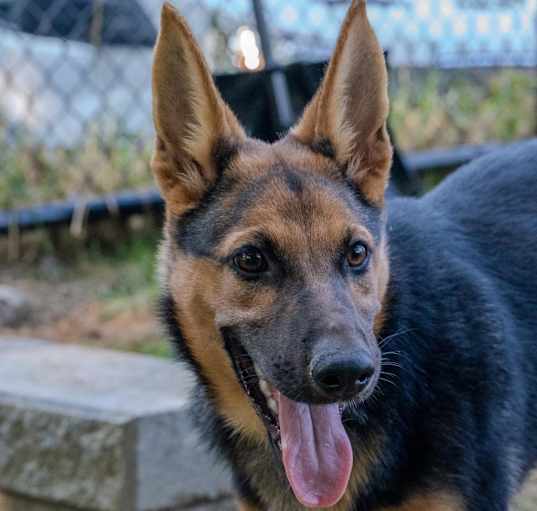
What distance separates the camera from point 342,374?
268 cm

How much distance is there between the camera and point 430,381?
126 inches

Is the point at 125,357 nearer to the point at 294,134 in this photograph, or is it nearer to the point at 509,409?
the point at 294,134

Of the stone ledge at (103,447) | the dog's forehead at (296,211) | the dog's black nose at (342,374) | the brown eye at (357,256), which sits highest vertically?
the dog's forehead at (296,211)

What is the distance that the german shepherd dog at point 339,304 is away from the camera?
300 centimetres

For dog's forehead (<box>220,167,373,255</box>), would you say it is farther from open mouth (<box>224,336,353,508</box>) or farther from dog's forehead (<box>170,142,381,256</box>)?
open mouth (<box>224,336,353,508</box>)

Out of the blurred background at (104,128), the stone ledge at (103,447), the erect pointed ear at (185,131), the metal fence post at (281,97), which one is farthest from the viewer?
the blurred background at (104,128)

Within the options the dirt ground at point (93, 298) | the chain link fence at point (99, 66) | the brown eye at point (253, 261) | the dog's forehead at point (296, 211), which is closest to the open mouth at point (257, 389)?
the brown eye at point (253, 261)

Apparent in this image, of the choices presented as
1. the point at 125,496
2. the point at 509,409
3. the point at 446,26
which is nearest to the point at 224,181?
the point at 509,409

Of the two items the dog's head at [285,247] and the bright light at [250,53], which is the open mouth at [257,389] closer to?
the dog's head at [285,247]

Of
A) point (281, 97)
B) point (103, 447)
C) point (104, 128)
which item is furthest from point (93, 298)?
point (103, 447)

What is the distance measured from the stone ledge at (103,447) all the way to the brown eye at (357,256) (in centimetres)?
125

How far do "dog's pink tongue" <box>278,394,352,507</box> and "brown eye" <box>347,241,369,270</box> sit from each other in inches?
17.5

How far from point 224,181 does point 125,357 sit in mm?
1877

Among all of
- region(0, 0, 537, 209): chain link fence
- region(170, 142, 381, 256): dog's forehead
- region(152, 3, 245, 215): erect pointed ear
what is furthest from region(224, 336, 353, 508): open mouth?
region(0, 0, 537, 209): chain link fence
